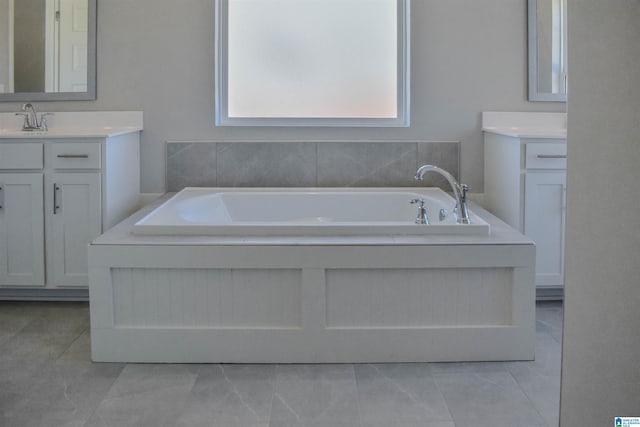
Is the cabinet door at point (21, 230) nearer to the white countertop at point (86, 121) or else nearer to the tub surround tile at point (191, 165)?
the white countertop at point (86, 121)

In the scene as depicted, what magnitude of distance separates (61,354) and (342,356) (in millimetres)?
1161

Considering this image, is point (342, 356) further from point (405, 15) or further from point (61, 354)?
point (405, 15)

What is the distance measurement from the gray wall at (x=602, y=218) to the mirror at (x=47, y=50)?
3.58 meters

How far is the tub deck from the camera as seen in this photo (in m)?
2.76

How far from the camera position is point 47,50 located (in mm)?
3971

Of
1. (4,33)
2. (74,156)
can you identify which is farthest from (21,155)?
(4,33)

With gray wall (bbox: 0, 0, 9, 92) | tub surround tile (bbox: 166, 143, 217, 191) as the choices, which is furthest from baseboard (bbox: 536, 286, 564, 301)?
gray wall (bbox: 0, 0, 9, 92)

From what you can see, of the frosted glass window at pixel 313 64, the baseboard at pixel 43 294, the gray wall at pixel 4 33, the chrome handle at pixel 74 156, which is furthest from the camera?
the frosted glass window at pixel 313 64

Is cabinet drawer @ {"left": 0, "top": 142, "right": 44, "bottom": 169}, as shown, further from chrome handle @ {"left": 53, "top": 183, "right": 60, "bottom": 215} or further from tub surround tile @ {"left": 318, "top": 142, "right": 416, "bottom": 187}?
tub surround tile @ {"left": 318, "top": 142, "right": 416, "bottom": 187}

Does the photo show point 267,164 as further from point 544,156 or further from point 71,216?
point 544,156

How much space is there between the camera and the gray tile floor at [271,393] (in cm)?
228

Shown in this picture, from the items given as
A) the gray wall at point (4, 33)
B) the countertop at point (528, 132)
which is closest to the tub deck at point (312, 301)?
the countertop at point (528, 132)

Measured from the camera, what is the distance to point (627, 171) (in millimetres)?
794

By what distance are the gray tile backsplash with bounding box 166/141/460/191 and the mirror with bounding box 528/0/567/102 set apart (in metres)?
0.77
